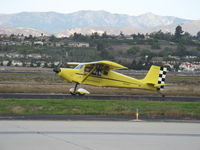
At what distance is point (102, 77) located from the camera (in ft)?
102

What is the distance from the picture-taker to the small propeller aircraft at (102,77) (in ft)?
100

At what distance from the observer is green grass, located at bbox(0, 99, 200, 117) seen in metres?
21.6

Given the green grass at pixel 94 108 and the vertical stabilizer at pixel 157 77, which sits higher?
the vertical stabilizer at pixel 157 77
